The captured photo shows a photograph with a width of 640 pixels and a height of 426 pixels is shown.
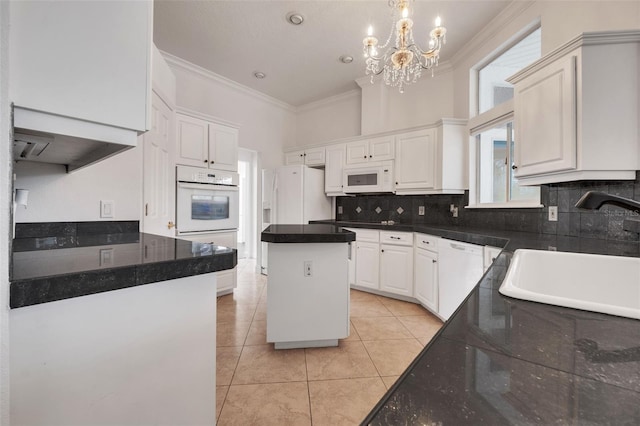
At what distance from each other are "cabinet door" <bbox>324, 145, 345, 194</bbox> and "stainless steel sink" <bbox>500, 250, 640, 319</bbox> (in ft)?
9.98

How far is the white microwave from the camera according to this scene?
3.60 m

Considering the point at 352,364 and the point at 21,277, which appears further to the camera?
the point at 352,364

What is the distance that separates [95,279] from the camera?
734 mm

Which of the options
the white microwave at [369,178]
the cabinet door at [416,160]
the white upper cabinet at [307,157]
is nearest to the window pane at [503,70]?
the cabinet door at [416,160]

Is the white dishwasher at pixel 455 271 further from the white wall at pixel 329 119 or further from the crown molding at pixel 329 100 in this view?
the crown molding at pixel 329 100

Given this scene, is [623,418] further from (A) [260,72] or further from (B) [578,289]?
(A) [260,72]

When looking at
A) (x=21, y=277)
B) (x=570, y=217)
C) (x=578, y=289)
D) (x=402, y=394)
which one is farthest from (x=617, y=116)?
(x=21, y=277)

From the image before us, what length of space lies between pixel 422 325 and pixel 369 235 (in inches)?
48.3

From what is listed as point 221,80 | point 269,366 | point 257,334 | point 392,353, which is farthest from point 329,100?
point 269,366

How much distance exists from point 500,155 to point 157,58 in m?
3.29

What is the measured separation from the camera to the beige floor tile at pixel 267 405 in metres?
1.43

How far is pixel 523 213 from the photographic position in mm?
2426

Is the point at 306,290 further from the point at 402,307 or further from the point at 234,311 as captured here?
Answer: the point at 402,307

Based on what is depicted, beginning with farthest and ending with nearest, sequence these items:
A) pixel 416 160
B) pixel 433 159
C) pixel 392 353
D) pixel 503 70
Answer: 1. pixel 416 160
2. pixel 433 159
3. pixel 503 70
4. pixel 392 353
